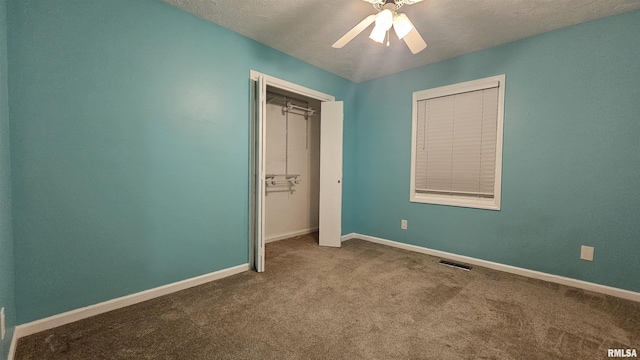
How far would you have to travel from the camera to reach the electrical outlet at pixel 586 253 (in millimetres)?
2334

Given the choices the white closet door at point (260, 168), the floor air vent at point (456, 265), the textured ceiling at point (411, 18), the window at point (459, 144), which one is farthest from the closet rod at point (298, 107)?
the floor air vent at point (456, 265)

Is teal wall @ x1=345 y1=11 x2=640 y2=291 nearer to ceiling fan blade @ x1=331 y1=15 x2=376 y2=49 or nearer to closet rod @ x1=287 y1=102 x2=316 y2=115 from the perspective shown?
ceiling fan blade @ x1=331 y1=15 x2=376 y2=49

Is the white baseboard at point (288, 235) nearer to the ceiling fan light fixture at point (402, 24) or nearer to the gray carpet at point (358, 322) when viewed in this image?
the gray carpet at point (358, 322)

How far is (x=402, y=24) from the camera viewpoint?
6.05ft

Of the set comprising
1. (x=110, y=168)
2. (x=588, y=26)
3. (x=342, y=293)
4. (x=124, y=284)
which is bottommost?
(x=342, y=293)

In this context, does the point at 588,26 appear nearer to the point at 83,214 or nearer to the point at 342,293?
the point at 342,293

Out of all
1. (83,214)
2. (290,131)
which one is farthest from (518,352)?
(290,131)

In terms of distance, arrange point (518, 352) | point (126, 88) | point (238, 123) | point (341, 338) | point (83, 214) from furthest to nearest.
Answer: point (238, 123), point (126, 88), point (83, 214), point (341, 338), point (518, 352)

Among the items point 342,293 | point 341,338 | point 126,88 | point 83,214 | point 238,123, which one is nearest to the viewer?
point 341,338

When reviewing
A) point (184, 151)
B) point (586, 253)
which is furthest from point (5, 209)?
point (586, 253)

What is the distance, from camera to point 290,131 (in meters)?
4.20

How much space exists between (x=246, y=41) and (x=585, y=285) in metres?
4.13

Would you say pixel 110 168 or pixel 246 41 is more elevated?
pixel 246 41

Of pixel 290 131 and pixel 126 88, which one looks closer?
pixel 126 88
